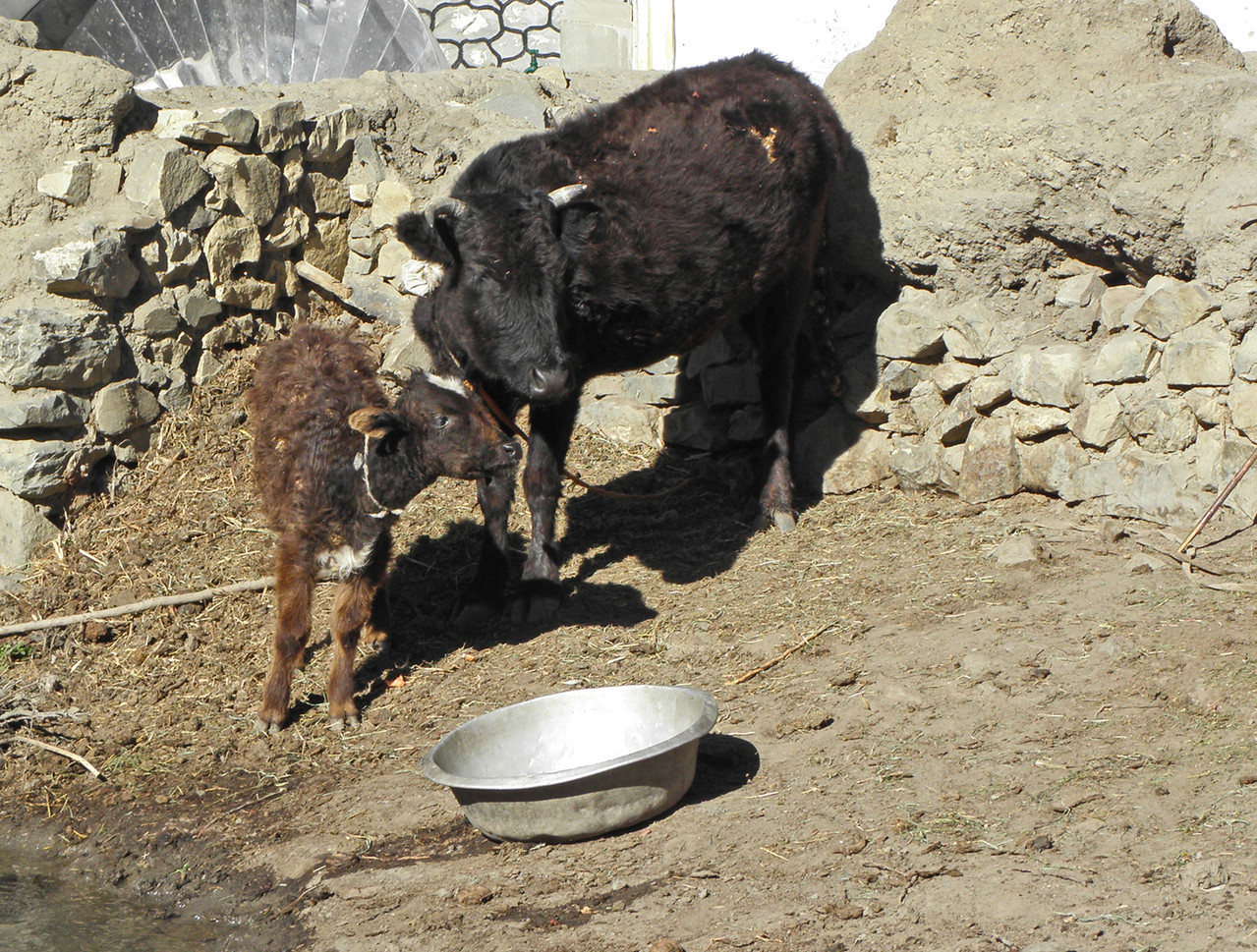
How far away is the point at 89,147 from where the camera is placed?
6758 millimetres

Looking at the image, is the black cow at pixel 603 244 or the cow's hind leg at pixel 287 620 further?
the black cow at pixel 603 244

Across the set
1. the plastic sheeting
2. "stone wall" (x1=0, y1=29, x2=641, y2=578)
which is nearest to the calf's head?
"stone wall" (x1=0, y1=29, x2=641, y2=578)

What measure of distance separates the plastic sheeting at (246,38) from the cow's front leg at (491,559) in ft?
17.7

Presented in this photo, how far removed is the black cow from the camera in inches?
204

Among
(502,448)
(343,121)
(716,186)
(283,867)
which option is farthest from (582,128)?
(283,867)

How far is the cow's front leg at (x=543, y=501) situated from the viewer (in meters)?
5.83

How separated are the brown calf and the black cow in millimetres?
513

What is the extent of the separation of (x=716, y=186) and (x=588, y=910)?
12.0ft

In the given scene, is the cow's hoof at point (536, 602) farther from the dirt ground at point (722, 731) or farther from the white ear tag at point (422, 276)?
the white ear tag at point (422, 276)

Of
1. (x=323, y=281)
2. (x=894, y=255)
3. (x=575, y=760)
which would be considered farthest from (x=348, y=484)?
(x=894, y=255)

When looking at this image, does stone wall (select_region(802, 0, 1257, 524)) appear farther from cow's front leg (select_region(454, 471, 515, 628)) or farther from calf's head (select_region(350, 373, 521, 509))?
calf's head (select_region(350, 373, 521, 509))

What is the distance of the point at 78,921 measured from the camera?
3844 millimetres

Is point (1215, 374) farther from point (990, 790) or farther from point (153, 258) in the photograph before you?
point (153, 258)

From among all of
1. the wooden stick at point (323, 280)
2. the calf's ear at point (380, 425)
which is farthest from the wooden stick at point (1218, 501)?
the wooden stick at point (323, 280)
